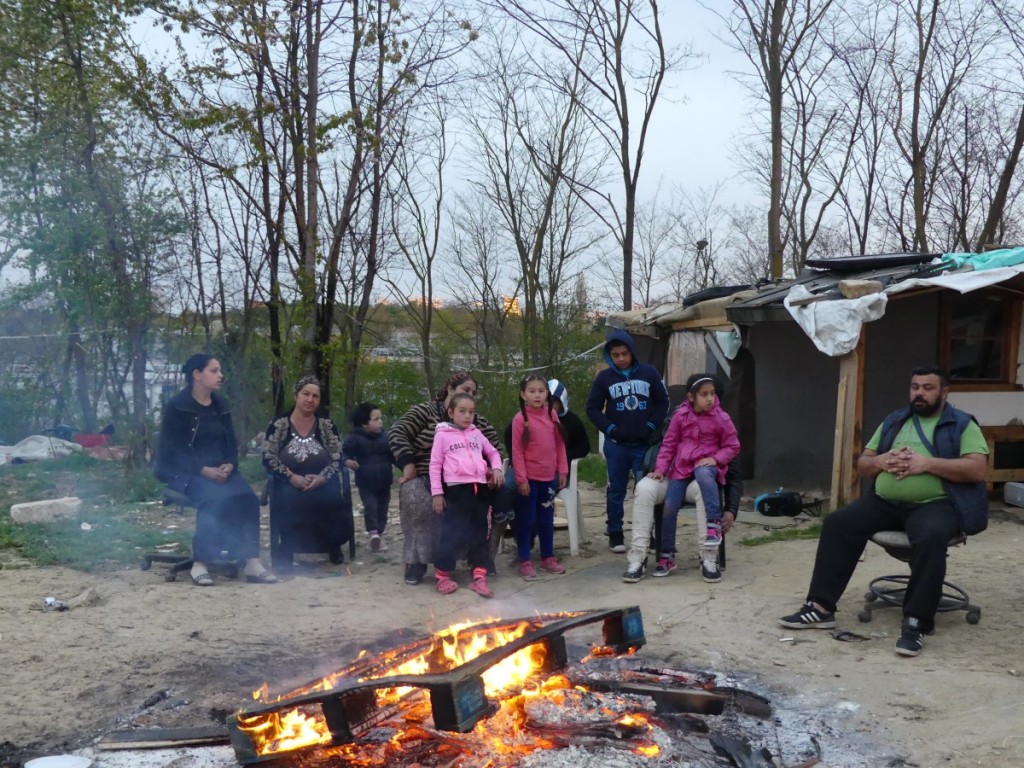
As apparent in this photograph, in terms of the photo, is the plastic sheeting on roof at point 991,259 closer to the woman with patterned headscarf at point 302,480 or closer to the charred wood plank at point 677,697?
the charred wood plank at point 677,697

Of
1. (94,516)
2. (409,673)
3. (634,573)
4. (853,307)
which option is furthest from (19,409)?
(409,673)

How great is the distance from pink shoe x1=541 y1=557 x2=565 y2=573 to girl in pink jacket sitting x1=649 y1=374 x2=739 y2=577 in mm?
772

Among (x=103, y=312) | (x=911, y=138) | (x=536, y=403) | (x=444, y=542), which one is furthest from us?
(x=911, y=138)

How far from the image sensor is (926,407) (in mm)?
5391

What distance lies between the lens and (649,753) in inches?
141

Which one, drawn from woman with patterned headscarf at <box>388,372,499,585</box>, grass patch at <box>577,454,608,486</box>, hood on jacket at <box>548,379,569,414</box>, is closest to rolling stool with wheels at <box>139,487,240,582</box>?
woman with patterned headscarf at <box>388,372,499,585</box>

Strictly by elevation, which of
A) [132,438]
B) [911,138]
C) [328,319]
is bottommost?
[132,438]

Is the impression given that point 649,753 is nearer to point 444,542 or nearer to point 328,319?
point 444,542

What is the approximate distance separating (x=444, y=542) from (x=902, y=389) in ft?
18.4

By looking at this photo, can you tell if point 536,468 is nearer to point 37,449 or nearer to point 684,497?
point 684,497

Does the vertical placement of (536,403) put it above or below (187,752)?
above

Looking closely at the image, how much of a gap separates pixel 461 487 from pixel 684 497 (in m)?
1.67

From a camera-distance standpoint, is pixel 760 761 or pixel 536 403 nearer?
pixel 760 761

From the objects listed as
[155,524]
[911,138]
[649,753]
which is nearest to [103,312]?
[155,524]
